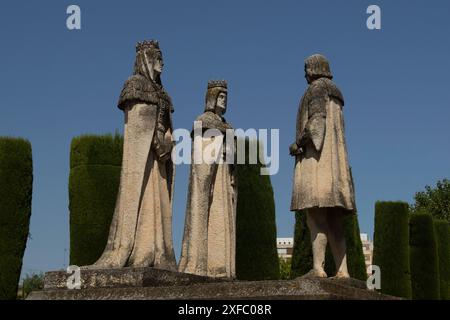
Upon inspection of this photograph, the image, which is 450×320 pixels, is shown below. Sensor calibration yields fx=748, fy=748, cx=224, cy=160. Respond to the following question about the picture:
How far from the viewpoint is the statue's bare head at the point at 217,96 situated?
14.2 meters

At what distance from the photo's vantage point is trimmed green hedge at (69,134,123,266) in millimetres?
22688

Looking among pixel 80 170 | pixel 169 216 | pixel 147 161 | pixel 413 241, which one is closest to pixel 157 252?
pixel 169 216

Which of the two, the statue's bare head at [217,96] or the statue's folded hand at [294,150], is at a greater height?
the statue's bare head at [217,96]

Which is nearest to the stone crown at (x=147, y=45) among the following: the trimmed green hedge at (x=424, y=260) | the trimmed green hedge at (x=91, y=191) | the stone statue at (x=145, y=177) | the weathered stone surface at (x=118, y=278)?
the stone statue at (x=145, y=177)

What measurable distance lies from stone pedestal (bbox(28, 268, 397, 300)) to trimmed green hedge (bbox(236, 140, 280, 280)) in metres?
12.8

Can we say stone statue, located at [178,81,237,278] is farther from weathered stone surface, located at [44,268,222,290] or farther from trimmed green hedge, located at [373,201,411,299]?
trimmed green hedge, located at [373,201,411,299]

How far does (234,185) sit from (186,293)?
4222mm

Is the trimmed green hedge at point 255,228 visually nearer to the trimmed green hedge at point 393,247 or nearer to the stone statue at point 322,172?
the trimmed green hedge at point 393,247

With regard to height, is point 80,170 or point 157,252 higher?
point 80,170

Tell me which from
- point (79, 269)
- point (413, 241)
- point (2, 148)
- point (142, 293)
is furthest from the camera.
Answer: point (413, 241)

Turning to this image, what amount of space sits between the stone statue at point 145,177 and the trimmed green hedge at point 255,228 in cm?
1251

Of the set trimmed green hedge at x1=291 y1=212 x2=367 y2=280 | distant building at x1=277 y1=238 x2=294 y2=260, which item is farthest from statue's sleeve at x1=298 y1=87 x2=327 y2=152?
distant building at x1=277 y1=238 x2=294 y2=260
